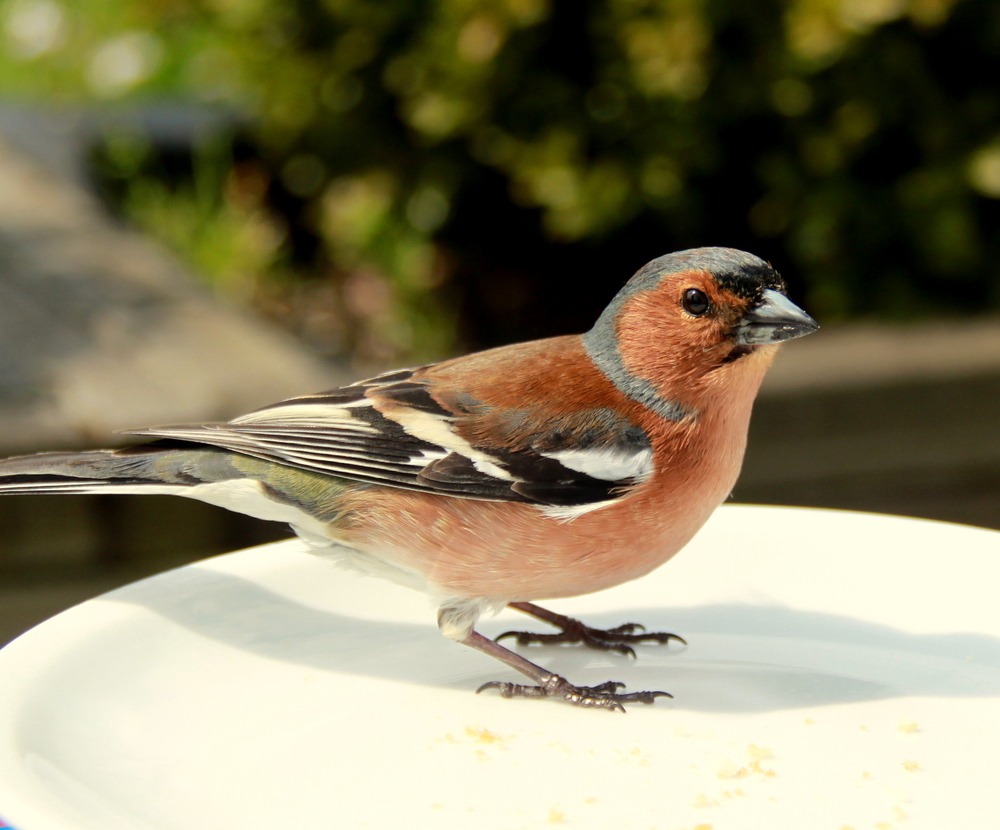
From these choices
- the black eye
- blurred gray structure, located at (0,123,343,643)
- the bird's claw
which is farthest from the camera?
blurred gray structure, located at (0,123,343,643)

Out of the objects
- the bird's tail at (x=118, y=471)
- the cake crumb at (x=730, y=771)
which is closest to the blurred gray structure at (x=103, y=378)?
the bird's tail at (x=118, y=471)

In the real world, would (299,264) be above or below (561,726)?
above

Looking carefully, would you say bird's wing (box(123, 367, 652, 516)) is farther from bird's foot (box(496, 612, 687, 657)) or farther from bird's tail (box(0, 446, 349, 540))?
bird's foot (box(496, 612, 687, 657))

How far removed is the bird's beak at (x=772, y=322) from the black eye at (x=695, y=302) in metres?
0.08

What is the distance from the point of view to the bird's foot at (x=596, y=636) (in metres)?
2.60

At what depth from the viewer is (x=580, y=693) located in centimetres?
239

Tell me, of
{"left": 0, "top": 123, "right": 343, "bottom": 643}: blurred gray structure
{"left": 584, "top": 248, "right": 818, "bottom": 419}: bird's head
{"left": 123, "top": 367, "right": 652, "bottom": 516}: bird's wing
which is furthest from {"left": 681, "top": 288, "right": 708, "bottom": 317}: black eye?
{"left": 0, "top": 123, "right": 343, "bottom": 643}: blurred gray structure

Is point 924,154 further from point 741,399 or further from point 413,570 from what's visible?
point 413,570

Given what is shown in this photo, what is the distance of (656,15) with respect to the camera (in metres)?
4.84

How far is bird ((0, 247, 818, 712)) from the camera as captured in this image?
2395mm

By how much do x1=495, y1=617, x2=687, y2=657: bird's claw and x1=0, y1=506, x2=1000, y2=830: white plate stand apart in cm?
3

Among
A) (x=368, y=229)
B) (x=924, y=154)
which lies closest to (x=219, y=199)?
(x=368, y=229)

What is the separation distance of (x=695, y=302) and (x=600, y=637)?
0.79m

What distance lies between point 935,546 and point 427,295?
157 inches
